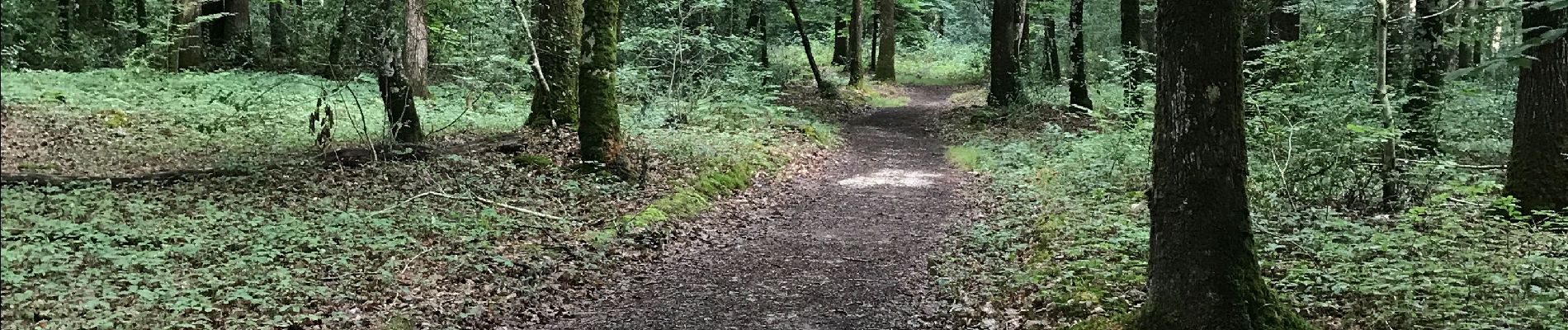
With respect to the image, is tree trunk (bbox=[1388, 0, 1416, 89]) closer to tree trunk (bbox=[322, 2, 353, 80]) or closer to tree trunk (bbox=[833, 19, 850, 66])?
tree trunk (bbox=[322, 2, 353, 80])

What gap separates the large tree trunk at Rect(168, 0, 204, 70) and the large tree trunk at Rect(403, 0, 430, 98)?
179 inches

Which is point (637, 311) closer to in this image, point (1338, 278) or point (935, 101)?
point (1338, 278)

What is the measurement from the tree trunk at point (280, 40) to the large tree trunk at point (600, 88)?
12637 mm

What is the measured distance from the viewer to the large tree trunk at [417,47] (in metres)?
15.5

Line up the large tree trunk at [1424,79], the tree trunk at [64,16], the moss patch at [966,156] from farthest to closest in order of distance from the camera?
the tree trunk at [64,16] → the moss patch at [966,156] → the large tree trunk at [1424,79]

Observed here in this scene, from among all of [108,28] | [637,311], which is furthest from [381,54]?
[108,28]

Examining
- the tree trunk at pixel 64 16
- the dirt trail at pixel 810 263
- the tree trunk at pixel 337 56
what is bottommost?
the dirt trail at pixel 810 263

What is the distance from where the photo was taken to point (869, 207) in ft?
38.1

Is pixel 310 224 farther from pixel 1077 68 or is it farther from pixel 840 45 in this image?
pixel 840 45

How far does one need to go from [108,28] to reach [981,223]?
73.6 ft

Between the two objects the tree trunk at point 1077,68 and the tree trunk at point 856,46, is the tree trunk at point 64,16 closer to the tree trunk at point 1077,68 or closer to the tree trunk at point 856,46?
the tree trunk at point 856,46

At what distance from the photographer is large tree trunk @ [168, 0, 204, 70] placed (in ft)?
58.6

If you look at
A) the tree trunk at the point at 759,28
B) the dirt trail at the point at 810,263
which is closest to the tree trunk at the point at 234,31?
the tree trunk at the point at 759,28

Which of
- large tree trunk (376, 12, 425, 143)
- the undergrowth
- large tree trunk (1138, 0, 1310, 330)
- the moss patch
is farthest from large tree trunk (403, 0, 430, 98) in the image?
large tree trunk (1138, 0, 1310, 330)
